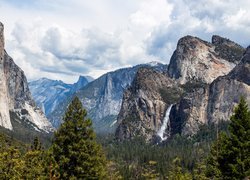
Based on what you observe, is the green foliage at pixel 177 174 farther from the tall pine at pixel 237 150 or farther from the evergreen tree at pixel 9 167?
the evergreen tree at pixel 9 167

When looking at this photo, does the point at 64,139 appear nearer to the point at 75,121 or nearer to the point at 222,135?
the point at 75,121

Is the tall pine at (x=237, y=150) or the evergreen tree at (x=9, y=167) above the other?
the tall pine at (x=237, y=150)

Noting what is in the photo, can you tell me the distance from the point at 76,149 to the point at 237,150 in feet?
51.7

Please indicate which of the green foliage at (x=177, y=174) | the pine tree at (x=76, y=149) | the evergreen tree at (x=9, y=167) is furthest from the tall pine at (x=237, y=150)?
the evergreen tree at (x=9, y=167)

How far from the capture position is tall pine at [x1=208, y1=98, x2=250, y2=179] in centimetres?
3875

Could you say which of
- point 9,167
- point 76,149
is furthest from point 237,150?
point 9,167

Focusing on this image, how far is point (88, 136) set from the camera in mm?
37344

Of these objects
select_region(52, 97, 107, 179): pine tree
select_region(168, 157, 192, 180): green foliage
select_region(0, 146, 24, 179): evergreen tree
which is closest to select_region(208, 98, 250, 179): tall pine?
select_region(168, 157, 192, 180): green foliage

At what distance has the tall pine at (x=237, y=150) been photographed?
127 feet

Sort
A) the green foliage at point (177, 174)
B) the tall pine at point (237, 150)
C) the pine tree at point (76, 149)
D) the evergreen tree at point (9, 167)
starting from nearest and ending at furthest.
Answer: the evergreen tree at point (9, 167), the pine tree at point (76, 149), the tall pine at point (237, 150), the green foliage at point (177, 174)

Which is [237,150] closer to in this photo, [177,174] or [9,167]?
[177,174]

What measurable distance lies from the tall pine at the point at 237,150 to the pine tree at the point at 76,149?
1215 cm

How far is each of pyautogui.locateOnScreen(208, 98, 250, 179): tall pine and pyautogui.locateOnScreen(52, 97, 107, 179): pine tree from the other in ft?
39.9

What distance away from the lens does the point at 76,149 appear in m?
35.9
